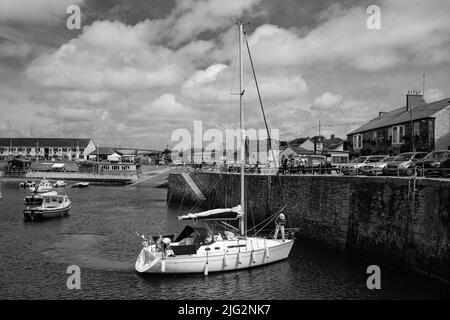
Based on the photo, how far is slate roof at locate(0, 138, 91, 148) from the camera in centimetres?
18875

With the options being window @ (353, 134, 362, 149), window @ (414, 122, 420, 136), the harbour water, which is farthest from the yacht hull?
window @ (353, 134, 362, 149)

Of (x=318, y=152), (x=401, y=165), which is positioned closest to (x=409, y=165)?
(x=401, y=165)

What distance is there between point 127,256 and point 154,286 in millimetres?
7039

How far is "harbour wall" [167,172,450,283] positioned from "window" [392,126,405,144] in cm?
1765

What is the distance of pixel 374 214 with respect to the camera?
26766 millimetres

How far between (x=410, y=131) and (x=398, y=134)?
7.26 feet

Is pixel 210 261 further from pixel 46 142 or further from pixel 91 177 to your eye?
pixel 46 142

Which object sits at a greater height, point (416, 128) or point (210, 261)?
point (416, 128)

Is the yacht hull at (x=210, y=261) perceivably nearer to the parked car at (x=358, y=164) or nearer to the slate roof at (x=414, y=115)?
the parked car at (x=358, y=164)

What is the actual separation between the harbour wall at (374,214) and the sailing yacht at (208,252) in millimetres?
4391

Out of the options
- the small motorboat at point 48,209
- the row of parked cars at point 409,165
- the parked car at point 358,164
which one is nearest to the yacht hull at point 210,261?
the row of parked cars at point 409,165

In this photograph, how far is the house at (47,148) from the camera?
187 m

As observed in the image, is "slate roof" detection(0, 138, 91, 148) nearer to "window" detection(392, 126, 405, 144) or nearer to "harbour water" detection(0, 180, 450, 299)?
"window" detection(392, 126, 405, 144)

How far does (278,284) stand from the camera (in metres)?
23.6
